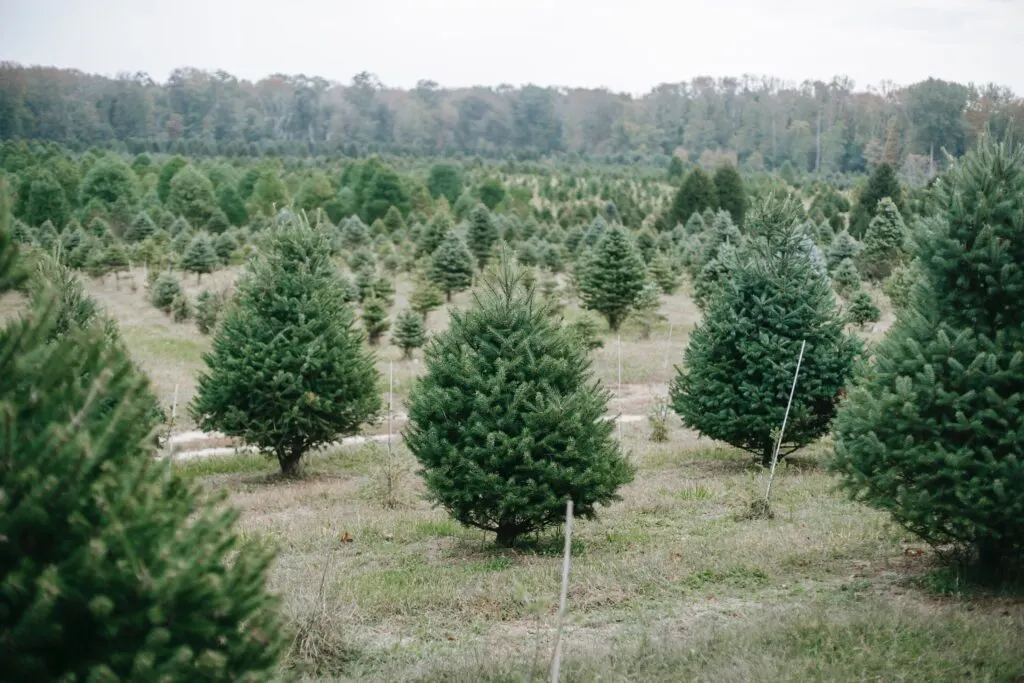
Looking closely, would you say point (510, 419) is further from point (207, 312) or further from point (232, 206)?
point (232, 206)

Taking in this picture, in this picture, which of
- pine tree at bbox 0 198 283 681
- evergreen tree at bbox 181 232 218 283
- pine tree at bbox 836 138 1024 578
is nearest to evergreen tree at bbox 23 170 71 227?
evergreen tree at bbox 181 232 218 283

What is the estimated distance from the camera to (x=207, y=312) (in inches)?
1292

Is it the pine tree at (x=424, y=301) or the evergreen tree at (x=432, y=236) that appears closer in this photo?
the pine tree at (x=424, y=301)

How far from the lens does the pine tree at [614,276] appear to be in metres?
34.2

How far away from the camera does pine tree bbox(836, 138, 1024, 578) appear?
7754mm

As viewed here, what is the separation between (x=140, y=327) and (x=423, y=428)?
26645mm

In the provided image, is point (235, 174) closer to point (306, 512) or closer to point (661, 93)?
point (306, 512)

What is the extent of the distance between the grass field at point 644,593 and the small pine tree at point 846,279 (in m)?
23.9

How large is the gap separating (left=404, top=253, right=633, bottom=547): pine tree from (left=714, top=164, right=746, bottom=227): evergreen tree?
162 ft

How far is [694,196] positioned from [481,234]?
1646 cm

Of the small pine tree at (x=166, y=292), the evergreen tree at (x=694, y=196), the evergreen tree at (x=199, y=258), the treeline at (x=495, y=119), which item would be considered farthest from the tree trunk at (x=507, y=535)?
the treeline at (x=495, y=119)

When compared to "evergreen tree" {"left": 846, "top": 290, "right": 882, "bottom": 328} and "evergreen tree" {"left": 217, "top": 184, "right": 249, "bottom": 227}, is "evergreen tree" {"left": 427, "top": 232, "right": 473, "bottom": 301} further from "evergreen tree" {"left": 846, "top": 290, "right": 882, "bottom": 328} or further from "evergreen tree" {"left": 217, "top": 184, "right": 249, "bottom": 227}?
"evergreen tree" {"left": 217, "top": 184, "right": 249, "bottom": 227}

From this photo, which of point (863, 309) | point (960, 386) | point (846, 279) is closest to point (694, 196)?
point (846, 279)

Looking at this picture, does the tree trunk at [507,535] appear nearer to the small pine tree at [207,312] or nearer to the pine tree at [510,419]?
the pine tree at [510,419]
